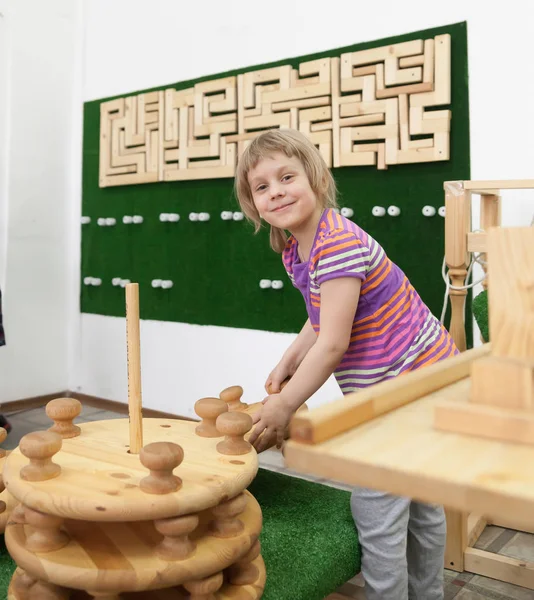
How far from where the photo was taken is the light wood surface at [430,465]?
0.36 metres

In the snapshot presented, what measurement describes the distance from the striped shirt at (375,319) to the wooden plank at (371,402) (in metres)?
0.50

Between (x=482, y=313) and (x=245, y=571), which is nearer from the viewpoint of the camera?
(x=245, y=571)

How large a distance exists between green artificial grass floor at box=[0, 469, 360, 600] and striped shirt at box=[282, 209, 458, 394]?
296mm

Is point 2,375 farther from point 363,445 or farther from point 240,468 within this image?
point 363,445

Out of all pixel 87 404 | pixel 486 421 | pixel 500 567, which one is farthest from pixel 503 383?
pixel 87 404

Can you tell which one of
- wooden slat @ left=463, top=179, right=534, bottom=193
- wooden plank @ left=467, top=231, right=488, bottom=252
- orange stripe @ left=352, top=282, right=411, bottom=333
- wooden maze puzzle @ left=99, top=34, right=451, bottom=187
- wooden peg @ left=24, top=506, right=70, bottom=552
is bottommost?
wooden peg @ left=24, top=506, right=70, bottom=552

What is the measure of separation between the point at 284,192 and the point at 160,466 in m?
0.60

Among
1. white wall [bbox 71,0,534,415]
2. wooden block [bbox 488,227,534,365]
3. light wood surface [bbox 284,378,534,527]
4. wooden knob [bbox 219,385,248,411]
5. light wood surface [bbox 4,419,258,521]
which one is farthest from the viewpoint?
white wall [bbox 71,0,534,415]

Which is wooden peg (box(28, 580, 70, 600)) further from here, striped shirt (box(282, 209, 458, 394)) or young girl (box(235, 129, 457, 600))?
striped shirt (box(282, 209, 458, 394))

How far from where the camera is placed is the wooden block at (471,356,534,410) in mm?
448

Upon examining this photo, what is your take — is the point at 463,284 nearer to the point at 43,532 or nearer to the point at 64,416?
the point at 64,416

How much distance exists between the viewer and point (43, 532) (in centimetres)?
83

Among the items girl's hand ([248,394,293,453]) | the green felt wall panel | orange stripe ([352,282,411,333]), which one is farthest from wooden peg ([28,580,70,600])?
the green felt wall panel

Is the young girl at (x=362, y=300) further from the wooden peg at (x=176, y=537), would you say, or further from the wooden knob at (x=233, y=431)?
the wooden peg at (x=176, y=537)
